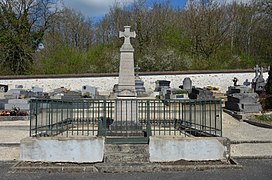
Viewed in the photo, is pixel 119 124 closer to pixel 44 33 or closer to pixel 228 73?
pixel 228 73

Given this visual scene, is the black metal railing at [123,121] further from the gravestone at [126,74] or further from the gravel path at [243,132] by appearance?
the gravel path at [243,132]

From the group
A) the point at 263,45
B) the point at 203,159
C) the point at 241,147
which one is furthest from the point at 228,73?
the point at 203,159

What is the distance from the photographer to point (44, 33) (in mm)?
32781

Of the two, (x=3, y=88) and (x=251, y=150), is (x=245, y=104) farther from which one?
(x=3, y=88)

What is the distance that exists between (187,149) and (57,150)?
270 centimetres

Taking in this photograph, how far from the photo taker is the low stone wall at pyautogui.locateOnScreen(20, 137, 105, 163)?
5844mm

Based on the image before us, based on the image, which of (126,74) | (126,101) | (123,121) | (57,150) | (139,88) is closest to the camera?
(57,150)

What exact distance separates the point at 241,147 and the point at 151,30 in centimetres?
2809

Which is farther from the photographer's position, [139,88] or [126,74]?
[139,88]

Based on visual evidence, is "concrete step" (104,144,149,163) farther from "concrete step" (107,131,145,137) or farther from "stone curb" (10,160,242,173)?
"concrete step" (107,131,145,137)

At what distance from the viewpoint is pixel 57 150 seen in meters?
5.85

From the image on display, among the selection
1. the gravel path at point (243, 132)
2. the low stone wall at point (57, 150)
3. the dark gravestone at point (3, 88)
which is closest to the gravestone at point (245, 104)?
the gravel path at point (243, 132)

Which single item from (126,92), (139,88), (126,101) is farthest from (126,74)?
(139,88)

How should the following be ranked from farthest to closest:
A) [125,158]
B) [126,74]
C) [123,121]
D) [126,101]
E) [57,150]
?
1. [126,74]
2. [123,121]
3. [126,101]
4. [125,158]
5. [57,150]
